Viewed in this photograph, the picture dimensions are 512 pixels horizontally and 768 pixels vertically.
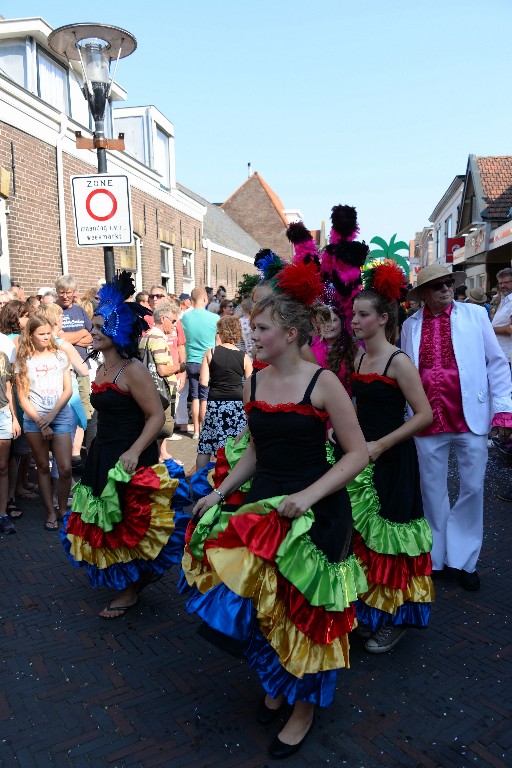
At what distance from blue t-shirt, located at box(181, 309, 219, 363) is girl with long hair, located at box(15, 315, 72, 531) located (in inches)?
122

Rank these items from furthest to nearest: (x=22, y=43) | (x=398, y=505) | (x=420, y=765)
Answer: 1. (x=22, y=43)
2. (x=398, y=505)
3. (x=420, y=765)

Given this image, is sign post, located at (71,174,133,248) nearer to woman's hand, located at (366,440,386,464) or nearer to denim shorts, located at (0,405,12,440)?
denim shorts, located at (0,405,12,440)

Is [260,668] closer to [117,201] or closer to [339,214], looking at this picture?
[339,214]

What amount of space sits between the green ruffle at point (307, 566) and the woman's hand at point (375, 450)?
2.32 feet

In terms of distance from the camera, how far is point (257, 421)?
2.43 meters

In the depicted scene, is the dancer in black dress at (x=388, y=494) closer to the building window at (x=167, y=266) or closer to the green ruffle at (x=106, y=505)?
the green ruffle at (x=106, y=505)

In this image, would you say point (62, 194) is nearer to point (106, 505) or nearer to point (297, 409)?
point (106, 505)

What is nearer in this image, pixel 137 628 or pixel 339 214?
pixel 137 628

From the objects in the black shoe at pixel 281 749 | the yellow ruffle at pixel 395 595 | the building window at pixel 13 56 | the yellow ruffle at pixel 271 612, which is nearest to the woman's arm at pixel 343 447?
the yellow ruffle at pixel 271 612

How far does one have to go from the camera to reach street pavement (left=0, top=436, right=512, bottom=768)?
2.50 meters

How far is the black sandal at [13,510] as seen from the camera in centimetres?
545

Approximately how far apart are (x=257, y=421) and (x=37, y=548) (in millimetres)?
3188

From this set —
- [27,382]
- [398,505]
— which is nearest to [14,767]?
[398,505]

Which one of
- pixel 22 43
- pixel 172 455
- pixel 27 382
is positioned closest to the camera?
pixel 27 382
